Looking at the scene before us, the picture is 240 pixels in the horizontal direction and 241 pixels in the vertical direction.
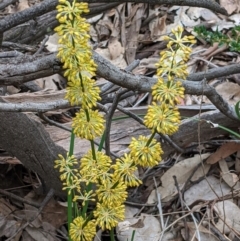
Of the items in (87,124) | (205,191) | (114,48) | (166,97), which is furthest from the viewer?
(114,48)

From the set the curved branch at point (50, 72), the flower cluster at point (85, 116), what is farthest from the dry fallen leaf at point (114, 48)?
the flower cluster at point (85, 116)

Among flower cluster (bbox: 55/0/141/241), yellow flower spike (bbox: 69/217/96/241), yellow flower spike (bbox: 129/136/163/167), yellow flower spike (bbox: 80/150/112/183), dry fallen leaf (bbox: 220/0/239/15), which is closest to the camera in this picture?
flower cluster (bbox: 55/0/141/241)

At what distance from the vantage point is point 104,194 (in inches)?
55.2

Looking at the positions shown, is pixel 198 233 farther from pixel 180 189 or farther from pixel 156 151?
pixel 156 151

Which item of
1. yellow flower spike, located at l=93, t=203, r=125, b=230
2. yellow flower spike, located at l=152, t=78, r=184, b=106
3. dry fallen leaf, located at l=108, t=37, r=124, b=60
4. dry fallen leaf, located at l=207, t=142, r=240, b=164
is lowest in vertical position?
dry fallen leaf, located at l=207, t=142, r=240, b=164

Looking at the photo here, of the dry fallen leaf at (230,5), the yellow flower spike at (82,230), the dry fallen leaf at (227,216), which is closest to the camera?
the yellow flower spike at (82,230)

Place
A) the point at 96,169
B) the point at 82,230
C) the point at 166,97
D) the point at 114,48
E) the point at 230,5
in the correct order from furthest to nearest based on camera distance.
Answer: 1. the point at 230,5
2. the point at 114,48
3. the point at 82,230
4. the point at 96,169
5. the point at 166,97

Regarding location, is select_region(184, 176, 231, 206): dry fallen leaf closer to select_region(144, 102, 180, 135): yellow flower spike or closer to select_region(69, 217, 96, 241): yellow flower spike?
select_region(69, 217, 96, 241): yellow flower spike

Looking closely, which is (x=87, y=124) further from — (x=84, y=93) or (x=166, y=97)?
(x=166, y=97)

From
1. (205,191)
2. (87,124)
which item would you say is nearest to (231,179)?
(205,191)

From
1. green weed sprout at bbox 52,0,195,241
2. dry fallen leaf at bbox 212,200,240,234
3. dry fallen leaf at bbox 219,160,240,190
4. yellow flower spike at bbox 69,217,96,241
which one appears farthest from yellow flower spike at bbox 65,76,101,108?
dry fallen leaf at bbox 219,160,240,190

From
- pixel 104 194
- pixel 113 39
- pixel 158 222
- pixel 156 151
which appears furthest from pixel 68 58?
pixel 113 39

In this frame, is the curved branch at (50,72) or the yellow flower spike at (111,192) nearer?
the yellow flower spike at (111,192)

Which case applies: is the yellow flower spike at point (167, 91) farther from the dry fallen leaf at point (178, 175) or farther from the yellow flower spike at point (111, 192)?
the dry fallen leaf at point (178, 175)
